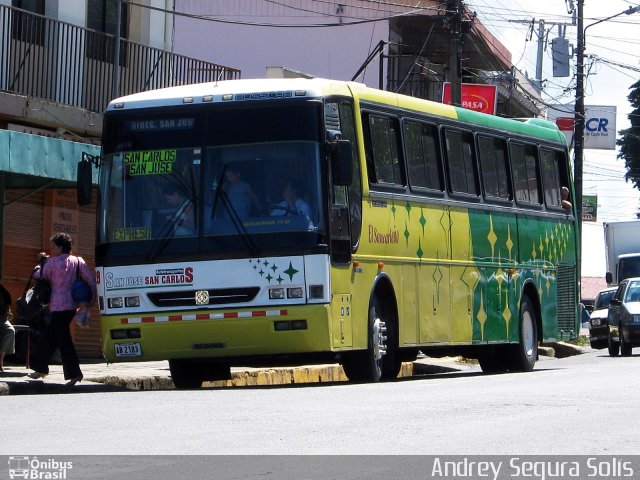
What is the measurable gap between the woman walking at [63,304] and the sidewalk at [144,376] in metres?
0.24

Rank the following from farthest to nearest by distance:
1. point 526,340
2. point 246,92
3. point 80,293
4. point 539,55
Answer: point 539,55
point 526,340
point 80,293
point 246,92

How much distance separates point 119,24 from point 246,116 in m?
9.64

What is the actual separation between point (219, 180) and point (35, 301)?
348 cm

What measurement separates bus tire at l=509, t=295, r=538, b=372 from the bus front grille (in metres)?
7.06

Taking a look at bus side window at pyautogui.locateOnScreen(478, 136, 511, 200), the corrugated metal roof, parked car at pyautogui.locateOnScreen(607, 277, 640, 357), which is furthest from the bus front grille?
parked car at pyautogui.locateOnScreen(607, 277, 640, 357)

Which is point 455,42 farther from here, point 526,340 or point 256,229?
point 256,229

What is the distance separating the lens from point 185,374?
60.3 ft

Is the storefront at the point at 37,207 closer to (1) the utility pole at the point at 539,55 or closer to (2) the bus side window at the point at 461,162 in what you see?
Answer: (2) the bus side window at the point at 461,162

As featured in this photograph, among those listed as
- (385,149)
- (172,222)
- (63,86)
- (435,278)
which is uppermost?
(63,86)

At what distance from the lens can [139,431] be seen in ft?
35.7

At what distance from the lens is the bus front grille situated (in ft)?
53.5

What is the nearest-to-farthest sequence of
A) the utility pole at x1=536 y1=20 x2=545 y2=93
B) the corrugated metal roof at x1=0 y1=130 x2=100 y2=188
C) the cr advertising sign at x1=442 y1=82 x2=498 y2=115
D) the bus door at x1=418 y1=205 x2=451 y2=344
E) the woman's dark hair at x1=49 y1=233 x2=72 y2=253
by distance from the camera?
the woman's dark hair at x1=49 y1=233 x2=72 y2=253
the corrugated metal roof at x1=0 y1=130 x2=100 y2=188
the bus door at x1=418 y1=205 x2=451 y2=344
the cr advertising sign at x1=442 y1=82 x2=498 y2=115
the utility pole at x1=536 y1=20 x2=545 y2=93

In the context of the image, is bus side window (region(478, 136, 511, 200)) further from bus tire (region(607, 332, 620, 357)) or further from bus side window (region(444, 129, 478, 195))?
bus tire (region(607, 332, 620, 357))
